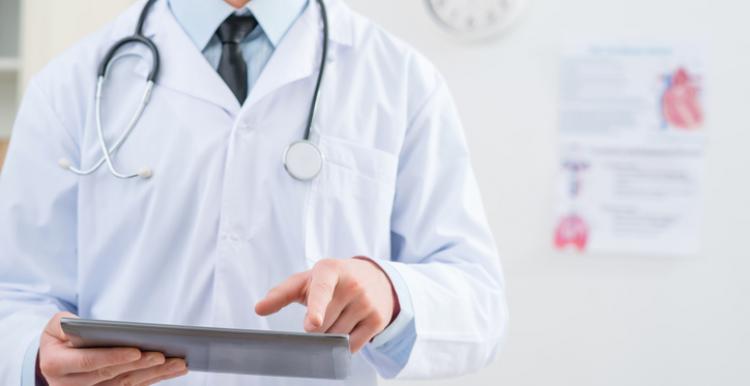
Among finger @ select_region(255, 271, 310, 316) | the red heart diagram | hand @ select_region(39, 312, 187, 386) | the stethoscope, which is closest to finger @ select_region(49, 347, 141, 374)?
hand @ select_region(39, 312, 187, 386)

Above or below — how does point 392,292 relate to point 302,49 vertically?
below

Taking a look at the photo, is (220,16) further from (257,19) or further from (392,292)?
(392,292)

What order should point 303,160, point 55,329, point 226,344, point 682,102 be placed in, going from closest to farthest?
point 226,344 → point 55,329 → point 303,160 → point 682,102

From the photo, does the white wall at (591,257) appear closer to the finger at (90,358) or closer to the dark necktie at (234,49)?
the dark necktie at (234,49)

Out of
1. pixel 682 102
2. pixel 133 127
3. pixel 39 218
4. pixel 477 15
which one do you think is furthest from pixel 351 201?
pixel 682 102

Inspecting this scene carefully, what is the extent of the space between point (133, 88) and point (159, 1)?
0.49ft

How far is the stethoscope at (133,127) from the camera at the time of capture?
35.3 inches

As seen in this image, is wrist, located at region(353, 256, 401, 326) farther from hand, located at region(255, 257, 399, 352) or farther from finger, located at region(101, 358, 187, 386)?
finger, located at region(101, 358, 187, 386)

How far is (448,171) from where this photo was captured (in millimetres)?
979

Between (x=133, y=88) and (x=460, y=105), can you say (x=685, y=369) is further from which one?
(x=133, y=88)

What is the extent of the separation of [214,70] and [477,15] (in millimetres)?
982

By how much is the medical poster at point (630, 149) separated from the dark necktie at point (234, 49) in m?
1.02

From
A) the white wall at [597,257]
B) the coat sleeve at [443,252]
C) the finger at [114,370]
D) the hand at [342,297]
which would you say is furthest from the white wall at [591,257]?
the finger at [114,370]

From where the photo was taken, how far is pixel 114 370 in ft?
2.33
